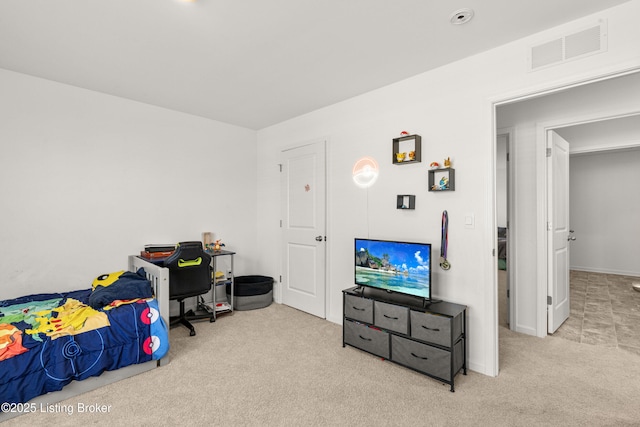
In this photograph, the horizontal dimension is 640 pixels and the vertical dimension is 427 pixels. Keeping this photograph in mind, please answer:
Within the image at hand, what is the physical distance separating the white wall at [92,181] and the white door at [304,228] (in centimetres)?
93

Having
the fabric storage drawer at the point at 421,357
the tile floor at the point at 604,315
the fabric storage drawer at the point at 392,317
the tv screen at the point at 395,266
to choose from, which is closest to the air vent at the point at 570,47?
the tv screen at the point at 395,266

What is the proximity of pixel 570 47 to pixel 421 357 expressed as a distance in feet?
7.98

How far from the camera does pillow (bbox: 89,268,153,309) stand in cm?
251

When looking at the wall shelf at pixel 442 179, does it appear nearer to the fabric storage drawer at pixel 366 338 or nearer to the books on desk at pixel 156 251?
the fabric storage drawer at pixel 366 338

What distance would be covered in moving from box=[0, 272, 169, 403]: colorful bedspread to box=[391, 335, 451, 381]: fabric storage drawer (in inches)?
74.6

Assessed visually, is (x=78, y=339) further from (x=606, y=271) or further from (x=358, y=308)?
(x=606, y=271)

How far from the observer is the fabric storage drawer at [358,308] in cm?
272

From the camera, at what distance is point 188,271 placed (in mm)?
3170

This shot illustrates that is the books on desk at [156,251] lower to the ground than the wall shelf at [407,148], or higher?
lower

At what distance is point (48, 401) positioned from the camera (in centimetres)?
205

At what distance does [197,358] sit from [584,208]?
7.51 m

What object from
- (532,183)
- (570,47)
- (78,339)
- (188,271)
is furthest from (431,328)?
(78,339)

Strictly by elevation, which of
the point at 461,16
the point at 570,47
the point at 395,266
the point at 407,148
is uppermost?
the point at 461,16

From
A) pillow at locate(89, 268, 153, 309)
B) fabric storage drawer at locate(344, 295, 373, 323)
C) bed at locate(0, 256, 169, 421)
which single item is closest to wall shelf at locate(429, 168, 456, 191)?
fabric storage drawer at locate(344, 295, 373, 323)
